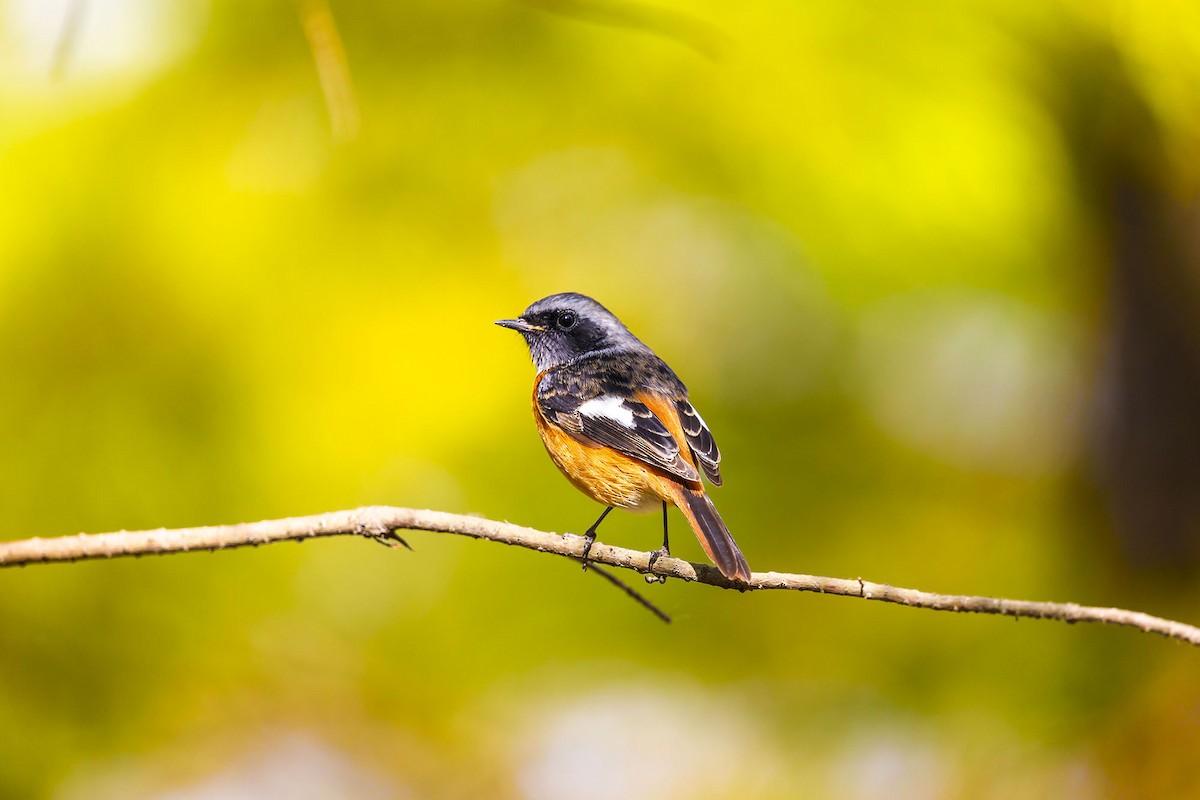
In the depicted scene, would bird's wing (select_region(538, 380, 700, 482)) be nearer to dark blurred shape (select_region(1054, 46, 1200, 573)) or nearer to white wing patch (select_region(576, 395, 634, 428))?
white wing patch (select_region(576, 395, 634, 428))

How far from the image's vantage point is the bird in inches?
63.7

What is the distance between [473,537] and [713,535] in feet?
1.39

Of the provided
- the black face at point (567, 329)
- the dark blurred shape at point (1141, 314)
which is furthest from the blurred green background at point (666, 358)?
the black face at point (567, 329)

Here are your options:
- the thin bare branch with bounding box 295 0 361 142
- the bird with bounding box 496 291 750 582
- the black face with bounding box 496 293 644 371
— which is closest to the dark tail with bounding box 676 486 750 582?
the bird with bounding box 496 291 750 582

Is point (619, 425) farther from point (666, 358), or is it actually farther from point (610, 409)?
point (666, 358)

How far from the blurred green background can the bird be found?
6.69 ft

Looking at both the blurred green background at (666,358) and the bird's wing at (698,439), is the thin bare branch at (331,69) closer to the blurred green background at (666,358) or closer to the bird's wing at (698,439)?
the bird's wing at (698,439)

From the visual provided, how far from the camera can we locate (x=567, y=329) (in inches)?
67.7

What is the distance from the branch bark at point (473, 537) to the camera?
93 cm

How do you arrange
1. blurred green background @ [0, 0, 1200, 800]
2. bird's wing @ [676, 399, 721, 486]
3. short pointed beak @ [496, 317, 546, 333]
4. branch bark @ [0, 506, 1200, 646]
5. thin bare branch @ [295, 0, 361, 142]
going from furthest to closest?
blurred green background @ [0, 0, 1200, 800]
bird's wing @ [676, 399, 721, 486]
short pointed beak @ [496, 317, 546, 333]
thin bare branch @ [295, 0, 361, 142]
branch bark @ [0, 506, 1200, 646]

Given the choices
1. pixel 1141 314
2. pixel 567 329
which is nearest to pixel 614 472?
pixel 567 329

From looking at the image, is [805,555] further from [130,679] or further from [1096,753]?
[130,679]

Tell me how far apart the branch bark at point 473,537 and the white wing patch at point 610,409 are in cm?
53

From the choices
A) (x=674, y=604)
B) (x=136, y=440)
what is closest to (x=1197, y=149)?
(x=674, y=604)
